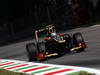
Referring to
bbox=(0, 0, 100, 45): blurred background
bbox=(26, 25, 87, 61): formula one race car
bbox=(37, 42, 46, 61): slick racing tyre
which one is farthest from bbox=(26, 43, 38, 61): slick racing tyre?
bbox=(0, 0, 100, 45): blurred background

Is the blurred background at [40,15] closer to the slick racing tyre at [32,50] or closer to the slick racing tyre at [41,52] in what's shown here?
the slick racing tyre at [32,50]

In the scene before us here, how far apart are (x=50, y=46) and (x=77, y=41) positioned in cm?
113

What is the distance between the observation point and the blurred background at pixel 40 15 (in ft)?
118

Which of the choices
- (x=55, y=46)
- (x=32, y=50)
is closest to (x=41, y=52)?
(x=32, y=50)

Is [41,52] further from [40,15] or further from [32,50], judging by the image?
[40,15]

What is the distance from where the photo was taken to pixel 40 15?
46.5 meters

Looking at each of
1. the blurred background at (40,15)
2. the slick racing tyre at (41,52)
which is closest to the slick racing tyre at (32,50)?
the slick racing tyre at (41,52)

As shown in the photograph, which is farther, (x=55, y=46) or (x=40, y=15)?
(x=40, y=15)

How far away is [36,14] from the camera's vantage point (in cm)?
4712

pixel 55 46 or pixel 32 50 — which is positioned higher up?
pixel 55 46

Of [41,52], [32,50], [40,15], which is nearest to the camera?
[41,52]

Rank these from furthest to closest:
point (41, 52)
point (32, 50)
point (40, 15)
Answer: point (40, 15) → point (32, 50) → point (41, 52)

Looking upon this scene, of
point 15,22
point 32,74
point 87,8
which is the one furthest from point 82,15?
point 32,74

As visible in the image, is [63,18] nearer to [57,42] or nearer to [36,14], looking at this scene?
[36,14]
